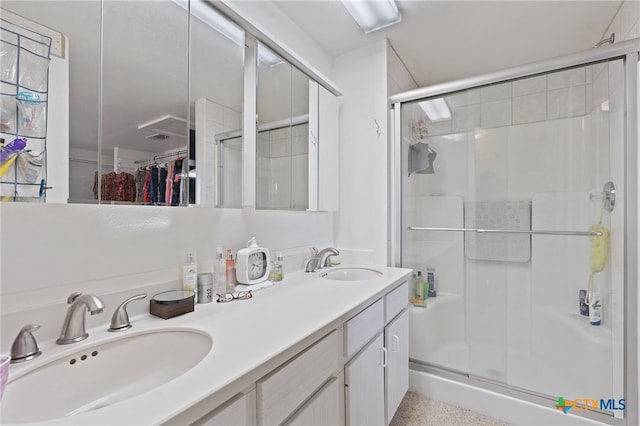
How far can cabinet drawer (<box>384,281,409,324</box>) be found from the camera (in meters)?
1.50

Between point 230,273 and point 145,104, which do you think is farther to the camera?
point 230,273

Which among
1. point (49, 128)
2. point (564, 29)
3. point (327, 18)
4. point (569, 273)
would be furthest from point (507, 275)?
point (49, 128)

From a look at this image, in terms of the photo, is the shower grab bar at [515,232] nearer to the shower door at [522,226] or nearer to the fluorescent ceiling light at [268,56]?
the shower door at [522,226]

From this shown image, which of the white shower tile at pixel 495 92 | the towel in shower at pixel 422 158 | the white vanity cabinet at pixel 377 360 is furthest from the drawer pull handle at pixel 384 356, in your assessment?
the white shower tile at pixel 495 92

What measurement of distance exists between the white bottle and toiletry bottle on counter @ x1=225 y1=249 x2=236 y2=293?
0.54 ft

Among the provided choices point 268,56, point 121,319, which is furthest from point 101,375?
point 268,56

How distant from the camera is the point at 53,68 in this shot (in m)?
0.81

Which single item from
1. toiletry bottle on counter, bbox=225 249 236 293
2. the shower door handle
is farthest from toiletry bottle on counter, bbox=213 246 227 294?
the shower door handle

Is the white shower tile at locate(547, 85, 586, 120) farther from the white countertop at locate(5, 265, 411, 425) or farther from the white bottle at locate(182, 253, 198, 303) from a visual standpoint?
the white bottle at locate(182, 253, 198, 303)

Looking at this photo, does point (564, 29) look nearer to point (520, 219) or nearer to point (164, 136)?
point (520, 219)

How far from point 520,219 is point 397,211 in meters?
0.81

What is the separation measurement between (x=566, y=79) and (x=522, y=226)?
92 centimetres

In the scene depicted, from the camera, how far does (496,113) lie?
2.01 meters

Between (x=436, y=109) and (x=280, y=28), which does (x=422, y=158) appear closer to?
(x=436, y=109)
